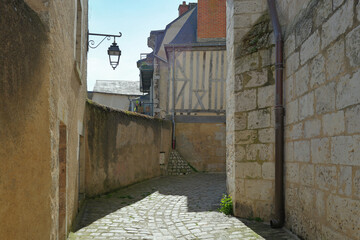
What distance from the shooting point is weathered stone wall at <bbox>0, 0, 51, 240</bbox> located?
1518mm

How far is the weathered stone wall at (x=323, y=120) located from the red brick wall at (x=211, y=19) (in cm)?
885

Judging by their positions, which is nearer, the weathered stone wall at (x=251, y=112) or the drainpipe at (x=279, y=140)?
the drainpipe at (x=279, y=140)

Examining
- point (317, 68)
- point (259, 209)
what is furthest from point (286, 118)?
point (259, 209)

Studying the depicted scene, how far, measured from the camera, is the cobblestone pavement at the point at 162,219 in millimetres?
3770

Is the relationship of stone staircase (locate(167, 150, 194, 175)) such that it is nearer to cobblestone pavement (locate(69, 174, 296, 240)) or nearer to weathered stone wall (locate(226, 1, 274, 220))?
cobblestone pavement (locate(69, 174, 296, 240))

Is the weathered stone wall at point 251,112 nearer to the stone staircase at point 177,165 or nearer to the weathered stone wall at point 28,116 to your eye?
the weathered stone wall at point 28,116

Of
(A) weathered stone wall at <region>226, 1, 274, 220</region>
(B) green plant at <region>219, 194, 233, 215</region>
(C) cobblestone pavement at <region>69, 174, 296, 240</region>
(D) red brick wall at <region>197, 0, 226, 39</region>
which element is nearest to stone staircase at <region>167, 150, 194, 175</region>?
(C) cobblestone pavement at <region>69, 174, 296, 240</region>

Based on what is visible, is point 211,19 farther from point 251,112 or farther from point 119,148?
point 251,112

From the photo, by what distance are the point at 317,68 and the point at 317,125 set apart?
1.74 ft

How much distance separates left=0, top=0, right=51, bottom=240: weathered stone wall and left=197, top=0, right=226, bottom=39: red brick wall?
11.1 m

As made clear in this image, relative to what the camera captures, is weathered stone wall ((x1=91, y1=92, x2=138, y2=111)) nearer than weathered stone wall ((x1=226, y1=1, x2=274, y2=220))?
No

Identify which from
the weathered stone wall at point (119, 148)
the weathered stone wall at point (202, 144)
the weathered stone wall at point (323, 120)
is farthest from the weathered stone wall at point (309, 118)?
the weathered stone wall at point (202, 144)

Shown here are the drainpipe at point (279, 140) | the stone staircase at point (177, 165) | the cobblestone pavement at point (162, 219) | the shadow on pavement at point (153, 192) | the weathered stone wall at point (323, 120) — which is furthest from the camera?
the stone staircase at point (177, 165)

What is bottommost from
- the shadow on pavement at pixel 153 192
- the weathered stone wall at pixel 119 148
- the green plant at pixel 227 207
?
the shadow on pavement at pixel 153 192
